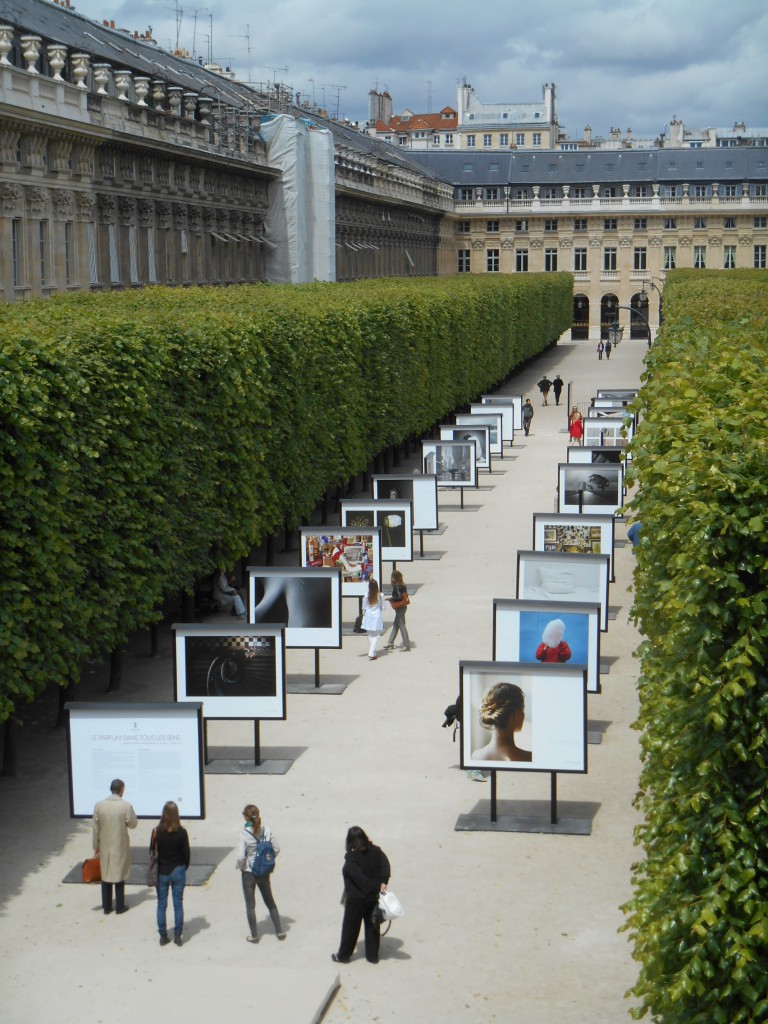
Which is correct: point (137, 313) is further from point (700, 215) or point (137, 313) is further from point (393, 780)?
point (700, 215)

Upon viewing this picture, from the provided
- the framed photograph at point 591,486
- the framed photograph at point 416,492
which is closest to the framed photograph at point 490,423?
the framed photograph at point 591,486

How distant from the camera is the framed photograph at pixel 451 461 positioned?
43875 mm

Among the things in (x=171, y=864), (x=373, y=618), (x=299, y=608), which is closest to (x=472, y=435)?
(x=373, y=618)

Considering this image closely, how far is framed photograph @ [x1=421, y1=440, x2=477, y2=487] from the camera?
1727 inches

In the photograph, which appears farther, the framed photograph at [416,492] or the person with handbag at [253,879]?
the framed photograph at [416,492]

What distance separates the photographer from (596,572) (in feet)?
87.1

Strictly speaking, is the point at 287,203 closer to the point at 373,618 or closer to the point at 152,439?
the point at 373,618

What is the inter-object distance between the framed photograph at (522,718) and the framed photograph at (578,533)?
11.2 metres

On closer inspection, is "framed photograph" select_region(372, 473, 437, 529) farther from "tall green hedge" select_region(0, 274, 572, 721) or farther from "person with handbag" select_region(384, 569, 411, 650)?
"person with handbag" select_region(384, 569, 411, 650)

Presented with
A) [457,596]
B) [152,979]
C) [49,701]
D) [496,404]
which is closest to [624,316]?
[496,404]

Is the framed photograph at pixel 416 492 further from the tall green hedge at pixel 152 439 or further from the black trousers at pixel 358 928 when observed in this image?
the black trousers at pixel 358 928

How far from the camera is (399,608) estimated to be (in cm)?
2902

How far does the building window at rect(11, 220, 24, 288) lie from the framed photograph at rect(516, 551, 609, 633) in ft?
87.6

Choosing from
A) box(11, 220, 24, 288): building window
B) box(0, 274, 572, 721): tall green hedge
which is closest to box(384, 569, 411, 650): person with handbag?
box(0, 274, 572, 721): tall green hedge
